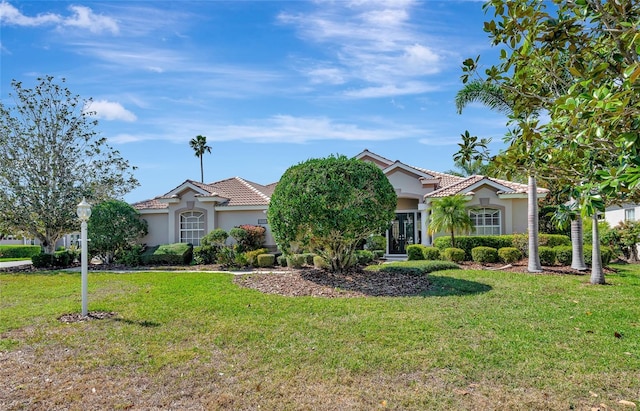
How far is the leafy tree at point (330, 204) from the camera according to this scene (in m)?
12.1

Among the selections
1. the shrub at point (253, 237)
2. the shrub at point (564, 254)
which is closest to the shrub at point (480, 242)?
the shrub at point (564, 254)

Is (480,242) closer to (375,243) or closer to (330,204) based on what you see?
(375,243)

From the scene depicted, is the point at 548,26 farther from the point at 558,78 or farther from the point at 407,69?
the point at 407,69

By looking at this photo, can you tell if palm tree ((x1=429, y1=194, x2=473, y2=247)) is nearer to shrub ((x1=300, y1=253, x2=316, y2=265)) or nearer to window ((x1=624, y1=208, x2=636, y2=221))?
shrub ((x1=300, y1=253, x2=316, y2=265))

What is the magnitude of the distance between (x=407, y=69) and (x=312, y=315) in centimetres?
678

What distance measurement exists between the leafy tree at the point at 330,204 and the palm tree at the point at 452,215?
637cm

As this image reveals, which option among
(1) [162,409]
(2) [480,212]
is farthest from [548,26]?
(2) [480,212]

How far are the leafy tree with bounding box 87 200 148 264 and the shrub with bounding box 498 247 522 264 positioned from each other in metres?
19.9

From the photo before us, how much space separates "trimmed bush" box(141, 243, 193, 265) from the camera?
22250 mm

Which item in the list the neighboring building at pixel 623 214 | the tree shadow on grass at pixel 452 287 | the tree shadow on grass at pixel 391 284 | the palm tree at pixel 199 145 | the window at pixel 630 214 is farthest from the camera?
the palm tree at pixel 199 145

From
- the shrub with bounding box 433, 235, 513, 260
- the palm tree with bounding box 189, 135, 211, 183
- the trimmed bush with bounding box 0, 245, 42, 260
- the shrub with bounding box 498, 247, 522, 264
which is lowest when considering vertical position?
the trimmed bush with bounding box 0, 245, 42, 260

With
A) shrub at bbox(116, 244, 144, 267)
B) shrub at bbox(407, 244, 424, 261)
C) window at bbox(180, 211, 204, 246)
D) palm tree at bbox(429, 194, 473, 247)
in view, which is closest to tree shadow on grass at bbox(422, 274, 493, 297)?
palm tree at bbox(429, 194, 473, 247)

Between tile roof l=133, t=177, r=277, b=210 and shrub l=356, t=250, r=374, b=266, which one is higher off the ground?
tile roof l=133, t=177, r=277, b=210

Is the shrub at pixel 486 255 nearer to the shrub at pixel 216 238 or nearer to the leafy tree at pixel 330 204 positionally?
the leafy tree at pixel 330 204
